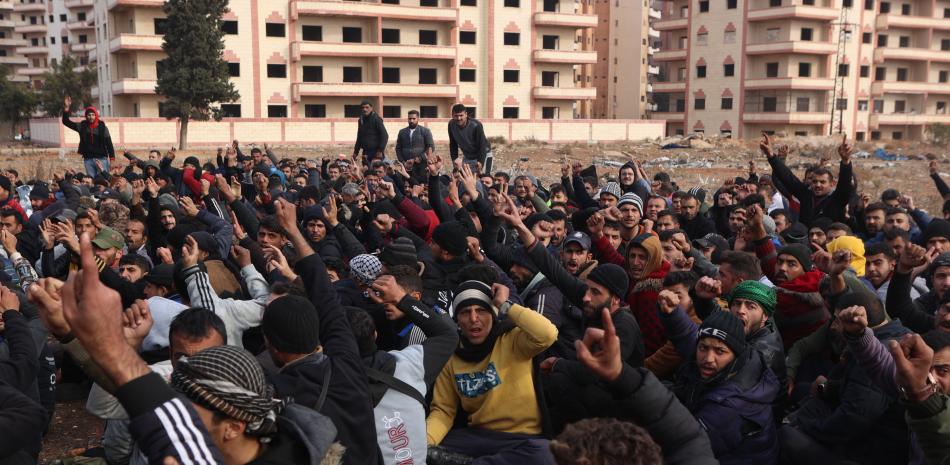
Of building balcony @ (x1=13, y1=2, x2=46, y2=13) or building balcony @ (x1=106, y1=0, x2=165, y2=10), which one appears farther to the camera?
building balcony @ (x1=13, y1=2, x2=46, y2=13)

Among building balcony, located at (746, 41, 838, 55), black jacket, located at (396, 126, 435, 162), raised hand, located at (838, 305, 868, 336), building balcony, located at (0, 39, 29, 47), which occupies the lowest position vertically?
raised hand, located at (838, 305, 868, 336)

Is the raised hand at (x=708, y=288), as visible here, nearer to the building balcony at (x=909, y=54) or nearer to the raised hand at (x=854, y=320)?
the raised hand at (x=854, y=320)

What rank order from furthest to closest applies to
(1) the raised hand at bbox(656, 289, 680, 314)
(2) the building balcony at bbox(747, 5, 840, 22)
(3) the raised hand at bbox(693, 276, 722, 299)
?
(2) the building balcony at bbox(747, 5, 840, 22) < (3) the raised hand at bbox(693, 276, 722, 299) < (1) the raised hand at bbox(656, 289, 680, 314)

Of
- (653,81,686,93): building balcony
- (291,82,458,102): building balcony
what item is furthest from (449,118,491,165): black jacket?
(653,81,686,93): building balcony

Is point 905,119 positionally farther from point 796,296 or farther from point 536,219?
point 796,296

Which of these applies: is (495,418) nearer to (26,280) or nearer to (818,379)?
(818,379)

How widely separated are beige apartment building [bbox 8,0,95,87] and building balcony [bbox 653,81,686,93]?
57282mm

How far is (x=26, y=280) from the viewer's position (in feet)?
19.6

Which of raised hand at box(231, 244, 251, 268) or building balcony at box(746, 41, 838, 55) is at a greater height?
building balcony at box(746, 41, 838, 55)

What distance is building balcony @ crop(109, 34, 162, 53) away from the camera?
43.2 metres

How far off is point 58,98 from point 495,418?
65.1 meters

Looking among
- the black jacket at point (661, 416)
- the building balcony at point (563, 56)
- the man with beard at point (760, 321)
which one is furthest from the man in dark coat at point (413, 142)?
the building balcony at point (563, 56)

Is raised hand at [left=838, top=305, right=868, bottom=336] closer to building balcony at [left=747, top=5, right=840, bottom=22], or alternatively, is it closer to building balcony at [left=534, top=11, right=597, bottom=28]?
building balcony at [left=534, top=11, right=597, bottom=28]

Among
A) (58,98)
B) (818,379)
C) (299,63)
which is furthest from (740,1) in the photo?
(818,379)
